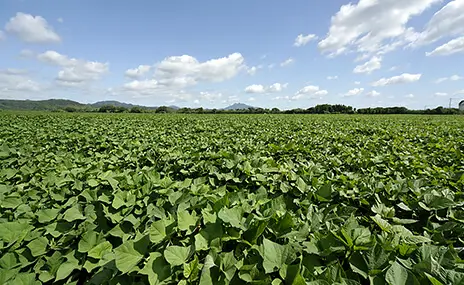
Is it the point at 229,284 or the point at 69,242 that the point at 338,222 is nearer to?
the point at 229,284

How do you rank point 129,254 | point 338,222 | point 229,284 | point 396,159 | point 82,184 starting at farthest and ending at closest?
1. point 396,159
2. point 82,184
3. point 338,222
4. point 129,254
5. point 229,284

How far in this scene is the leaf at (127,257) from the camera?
1.18 m

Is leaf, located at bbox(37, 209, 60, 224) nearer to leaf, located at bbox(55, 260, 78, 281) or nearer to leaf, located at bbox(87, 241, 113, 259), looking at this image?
leaf, located at bbox(55, 260, 78, 281)

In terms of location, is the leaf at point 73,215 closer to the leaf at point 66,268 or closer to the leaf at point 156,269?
the leaf at point 66,268

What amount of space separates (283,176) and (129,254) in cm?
181

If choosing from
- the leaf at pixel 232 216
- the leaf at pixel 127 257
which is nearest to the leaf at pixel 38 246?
the leaf at pixel 127 257

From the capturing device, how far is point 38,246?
5.35 ft

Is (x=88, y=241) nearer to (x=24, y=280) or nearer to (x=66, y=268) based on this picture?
(x=66, y=268)

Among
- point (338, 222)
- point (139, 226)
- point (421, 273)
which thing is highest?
point (421, 273)

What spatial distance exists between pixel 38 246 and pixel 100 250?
0.54 meters

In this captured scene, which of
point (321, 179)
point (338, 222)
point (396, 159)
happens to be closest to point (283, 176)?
point (321, 179)

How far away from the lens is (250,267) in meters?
1.10

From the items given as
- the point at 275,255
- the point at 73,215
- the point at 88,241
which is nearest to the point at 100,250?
the point at 88,241

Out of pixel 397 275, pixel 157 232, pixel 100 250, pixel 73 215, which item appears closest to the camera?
pixel 397 275
